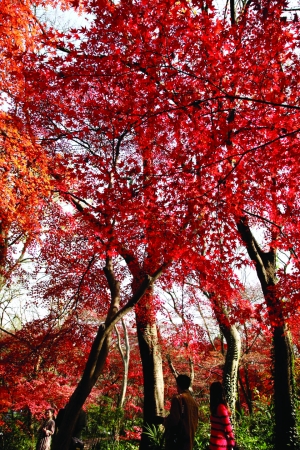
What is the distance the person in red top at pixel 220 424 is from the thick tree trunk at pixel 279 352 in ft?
9.06

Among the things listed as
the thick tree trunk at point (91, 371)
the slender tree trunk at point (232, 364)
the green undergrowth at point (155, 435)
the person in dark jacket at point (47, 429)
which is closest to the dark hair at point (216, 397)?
the thick tree trunk at point (91, 371)

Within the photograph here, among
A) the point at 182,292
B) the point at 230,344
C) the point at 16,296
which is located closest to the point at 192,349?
the point at 182,292

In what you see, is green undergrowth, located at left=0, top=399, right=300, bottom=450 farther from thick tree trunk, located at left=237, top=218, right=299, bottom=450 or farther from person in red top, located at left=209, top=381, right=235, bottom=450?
person in red top, located at left=209, top=381, right=235, bottom=450

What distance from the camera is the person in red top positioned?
4578 mm

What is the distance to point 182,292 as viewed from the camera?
1504 cm

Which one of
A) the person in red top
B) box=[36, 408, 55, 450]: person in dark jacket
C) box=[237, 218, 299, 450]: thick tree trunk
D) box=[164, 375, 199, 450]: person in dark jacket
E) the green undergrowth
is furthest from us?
box=[36, 408, 55, 450]: person in dark jacket

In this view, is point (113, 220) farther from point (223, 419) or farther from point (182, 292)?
point (182, 292)

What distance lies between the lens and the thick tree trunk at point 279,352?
21.8 ft

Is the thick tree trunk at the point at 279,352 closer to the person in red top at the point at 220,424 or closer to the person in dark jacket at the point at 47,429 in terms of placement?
the person in red top at the point at 220,424

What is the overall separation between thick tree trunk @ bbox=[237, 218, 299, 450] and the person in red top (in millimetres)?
2761

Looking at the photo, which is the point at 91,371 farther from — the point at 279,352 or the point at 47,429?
the point at 47,429

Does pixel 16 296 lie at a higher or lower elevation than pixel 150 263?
higher

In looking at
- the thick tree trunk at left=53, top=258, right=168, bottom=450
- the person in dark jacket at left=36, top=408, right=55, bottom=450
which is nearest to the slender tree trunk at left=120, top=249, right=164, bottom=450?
the thick tree trunk at left=53, top=258, right=168, bottom=450

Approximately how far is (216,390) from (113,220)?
3.87 meters
